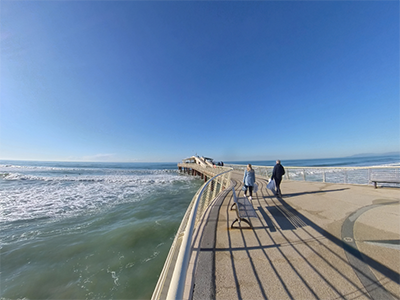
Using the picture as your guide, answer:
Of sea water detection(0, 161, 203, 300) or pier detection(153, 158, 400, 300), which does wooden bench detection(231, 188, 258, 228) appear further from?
sea water detection(0, 161, 203, 300)

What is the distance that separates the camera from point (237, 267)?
236 centimetres

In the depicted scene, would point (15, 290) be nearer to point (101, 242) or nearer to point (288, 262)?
point (101, 242)

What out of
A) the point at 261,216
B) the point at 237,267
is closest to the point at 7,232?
the point at 237,267

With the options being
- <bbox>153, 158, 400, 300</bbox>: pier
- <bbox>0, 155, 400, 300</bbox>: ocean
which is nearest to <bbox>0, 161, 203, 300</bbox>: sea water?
<bbox>0, 155, 400, 300</bbox>: ocean

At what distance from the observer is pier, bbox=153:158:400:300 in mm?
1951

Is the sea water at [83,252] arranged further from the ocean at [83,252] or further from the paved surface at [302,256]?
the paved surface at [302,256]

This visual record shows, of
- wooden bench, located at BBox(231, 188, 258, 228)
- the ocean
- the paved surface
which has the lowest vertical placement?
the ocean

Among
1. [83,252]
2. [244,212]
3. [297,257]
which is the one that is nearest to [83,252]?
[83,252]

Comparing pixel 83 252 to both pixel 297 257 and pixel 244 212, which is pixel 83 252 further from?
pixel 297 257

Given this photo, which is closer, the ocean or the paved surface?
the paved surface

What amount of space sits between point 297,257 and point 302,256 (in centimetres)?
10

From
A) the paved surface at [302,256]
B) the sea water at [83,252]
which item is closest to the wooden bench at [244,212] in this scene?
the paved surface at [302,256]

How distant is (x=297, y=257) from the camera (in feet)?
8.43

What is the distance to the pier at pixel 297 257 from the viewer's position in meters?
1.95
